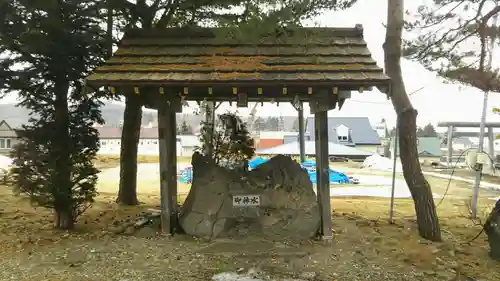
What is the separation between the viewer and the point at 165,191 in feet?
20.9

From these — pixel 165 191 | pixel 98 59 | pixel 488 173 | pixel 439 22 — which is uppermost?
pixel 439 22

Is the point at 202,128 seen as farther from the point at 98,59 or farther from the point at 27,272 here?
the point at 27,272

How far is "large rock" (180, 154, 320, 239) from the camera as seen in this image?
6355 millimetres

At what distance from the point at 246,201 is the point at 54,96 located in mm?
3712

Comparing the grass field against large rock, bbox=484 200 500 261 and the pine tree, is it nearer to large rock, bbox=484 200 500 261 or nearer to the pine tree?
large rock, bbox=484 200 500 261

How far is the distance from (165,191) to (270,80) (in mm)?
2619

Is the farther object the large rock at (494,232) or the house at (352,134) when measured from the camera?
the house at (352,134)

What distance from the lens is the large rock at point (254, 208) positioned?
6355 millimetres

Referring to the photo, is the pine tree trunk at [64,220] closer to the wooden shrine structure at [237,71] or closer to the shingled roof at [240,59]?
the wooden shrine structure at [237,71]

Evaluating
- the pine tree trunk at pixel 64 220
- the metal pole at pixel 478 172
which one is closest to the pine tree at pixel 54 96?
the pine tree trunk at pixel 64 220

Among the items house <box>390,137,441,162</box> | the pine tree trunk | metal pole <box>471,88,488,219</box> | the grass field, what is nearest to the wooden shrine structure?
the grass field

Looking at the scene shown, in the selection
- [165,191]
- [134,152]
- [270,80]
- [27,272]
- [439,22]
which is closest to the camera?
[27,272]

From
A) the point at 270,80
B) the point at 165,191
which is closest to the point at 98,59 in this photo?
the point at 165,191

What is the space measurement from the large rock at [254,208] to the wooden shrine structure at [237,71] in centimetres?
30
